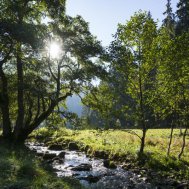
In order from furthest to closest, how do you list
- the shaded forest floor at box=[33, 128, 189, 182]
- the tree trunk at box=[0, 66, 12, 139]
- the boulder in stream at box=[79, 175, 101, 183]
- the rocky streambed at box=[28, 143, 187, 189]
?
the tree trunk at box=[0, 66, 12, 139] < the shaded forest floor at box=[33, 128, 189, 182] < the boulder in stream at box=[79, 175, 101, 183] < the rocky streambed at box=[28, 143, 187, 189]

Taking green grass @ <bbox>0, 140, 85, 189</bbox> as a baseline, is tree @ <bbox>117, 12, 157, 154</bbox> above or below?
above

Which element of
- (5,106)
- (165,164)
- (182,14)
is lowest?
(165,164)

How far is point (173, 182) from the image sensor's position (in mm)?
19578

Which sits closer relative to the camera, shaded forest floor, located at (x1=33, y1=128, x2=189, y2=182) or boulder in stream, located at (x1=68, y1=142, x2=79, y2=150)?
shaded forest floor, located at (x1=33, y1=128, x2=189, y2=182)

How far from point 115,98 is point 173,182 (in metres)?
9.97

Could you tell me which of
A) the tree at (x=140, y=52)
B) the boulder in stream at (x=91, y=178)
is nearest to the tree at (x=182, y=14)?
the tree at (x=140, y=52)

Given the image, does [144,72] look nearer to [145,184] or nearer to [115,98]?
[115,98]

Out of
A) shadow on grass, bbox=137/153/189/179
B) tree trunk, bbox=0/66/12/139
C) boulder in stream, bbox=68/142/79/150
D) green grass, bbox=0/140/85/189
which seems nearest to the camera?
green grass, bbox=0/140/85/189

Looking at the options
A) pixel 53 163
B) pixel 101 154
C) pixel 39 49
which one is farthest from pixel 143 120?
pixel 39 49

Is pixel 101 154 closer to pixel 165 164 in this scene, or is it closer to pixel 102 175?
pixel 102 175

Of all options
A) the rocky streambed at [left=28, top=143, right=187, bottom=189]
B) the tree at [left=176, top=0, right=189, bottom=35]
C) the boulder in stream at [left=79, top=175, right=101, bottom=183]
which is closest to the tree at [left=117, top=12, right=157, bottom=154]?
the rocky streambed at [left=28, top=143, right=187, bottom=189]

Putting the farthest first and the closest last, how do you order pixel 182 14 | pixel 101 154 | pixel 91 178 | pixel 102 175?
pixel 182 14 → pixel 101 154 → pixel 102 175 → pixel 91 178

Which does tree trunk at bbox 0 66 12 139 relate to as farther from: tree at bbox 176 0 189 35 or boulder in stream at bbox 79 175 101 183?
tree at bbox 176 0 189 35

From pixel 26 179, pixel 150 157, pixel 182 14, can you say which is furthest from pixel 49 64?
pixel 182 14
